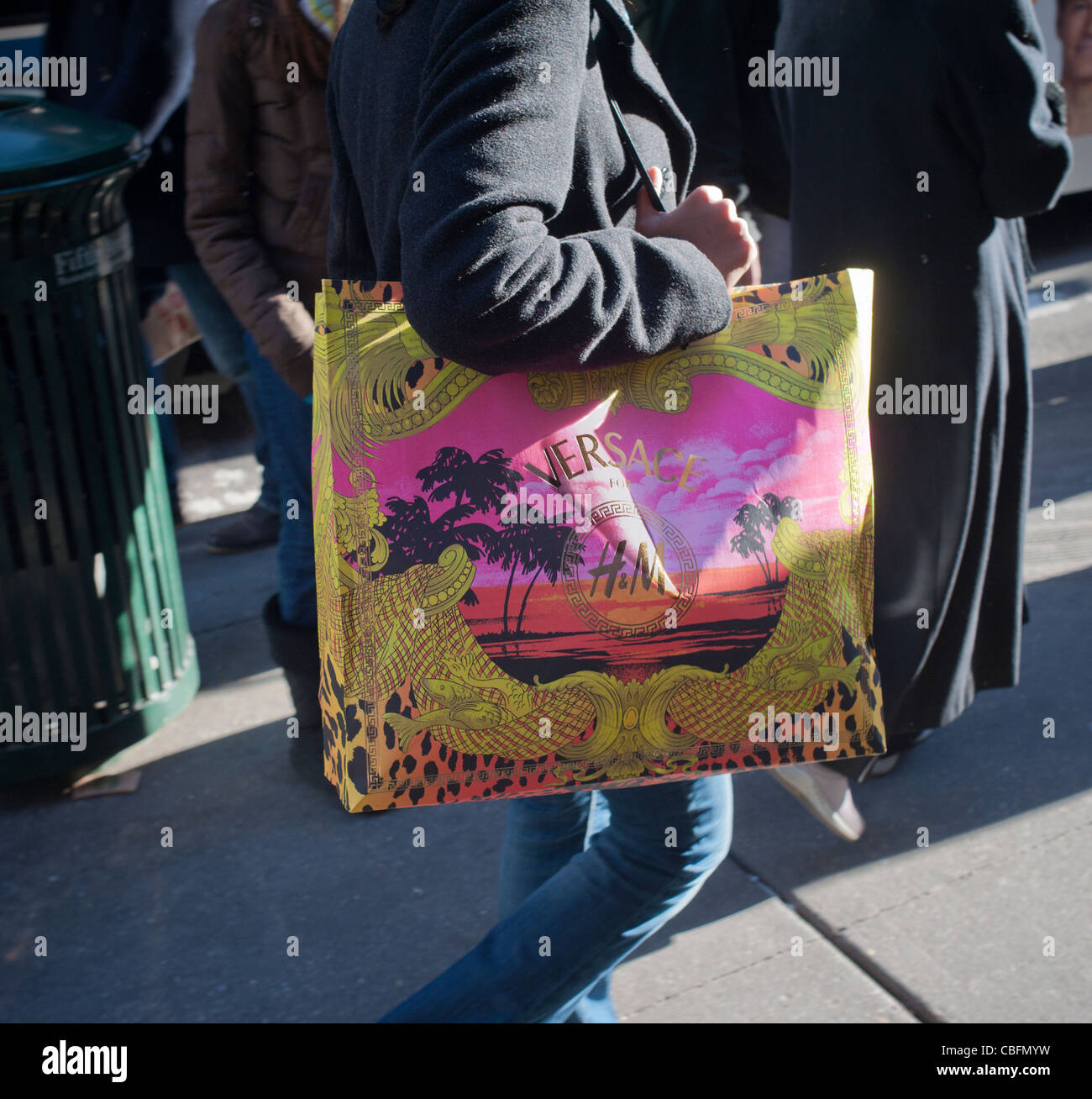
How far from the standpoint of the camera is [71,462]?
3.01 meters

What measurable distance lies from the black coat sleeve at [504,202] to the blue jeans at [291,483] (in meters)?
1.75

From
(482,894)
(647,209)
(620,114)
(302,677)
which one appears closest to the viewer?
(620,114)

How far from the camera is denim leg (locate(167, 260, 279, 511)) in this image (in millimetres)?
4219

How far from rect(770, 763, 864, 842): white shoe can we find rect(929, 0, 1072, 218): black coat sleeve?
4.39 feet

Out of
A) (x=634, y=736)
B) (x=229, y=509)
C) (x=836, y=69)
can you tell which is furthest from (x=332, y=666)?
(x=229, y=509)

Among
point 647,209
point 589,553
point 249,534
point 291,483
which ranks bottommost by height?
point 249,534

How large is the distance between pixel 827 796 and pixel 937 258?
1248 millimetres

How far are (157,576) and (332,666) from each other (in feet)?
6.28

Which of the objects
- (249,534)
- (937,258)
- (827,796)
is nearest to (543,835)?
(827,796)

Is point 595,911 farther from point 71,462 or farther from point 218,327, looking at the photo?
point 218,327

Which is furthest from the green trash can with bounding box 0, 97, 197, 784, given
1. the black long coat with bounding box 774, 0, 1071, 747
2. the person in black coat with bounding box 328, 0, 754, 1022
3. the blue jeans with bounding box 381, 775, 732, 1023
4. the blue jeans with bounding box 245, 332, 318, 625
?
the black long coat with bounding box 774, 0, 1071, 747

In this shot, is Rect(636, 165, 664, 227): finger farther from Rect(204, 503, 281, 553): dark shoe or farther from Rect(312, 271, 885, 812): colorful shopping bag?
Rect(204, 503, 281, 553): dark shoe

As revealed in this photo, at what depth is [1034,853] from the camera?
2.80m
